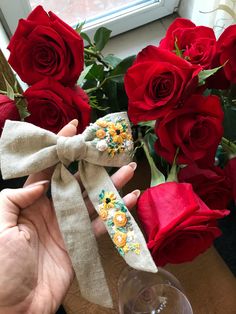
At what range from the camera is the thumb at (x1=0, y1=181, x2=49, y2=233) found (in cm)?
49

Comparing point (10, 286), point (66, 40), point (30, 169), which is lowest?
point (10, 286)

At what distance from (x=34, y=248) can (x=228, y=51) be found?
1.23ft

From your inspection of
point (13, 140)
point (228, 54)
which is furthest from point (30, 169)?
point (228, 54)

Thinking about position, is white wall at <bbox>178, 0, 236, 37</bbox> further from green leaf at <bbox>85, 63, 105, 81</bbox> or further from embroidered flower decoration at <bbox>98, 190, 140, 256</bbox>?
embroidered flower decoration at <bbox>98, 190, 140, 256</bbox>

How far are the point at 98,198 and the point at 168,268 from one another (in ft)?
0.88

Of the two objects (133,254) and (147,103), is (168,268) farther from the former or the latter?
(147,103)

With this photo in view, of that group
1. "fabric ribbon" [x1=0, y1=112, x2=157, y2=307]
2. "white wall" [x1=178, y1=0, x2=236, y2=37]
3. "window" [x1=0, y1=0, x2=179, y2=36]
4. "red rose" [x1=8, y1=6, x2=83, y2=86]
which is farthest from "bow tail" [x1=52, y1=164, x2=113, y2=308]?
"window" [x1=0, y1=0, x2=179, y2=36]

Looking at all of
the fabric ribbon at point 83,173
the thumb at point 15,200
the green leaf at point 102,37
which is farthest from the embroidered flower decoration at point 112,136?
the green leaf at point 102,37

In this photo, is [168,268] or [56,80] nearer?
[56,80]

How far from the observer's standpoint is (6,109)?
47 centimetres

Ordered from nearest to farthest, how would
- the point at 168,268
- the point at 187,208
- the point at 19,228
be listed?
the point at 187,208
the point at 19,228
the point at 168,268

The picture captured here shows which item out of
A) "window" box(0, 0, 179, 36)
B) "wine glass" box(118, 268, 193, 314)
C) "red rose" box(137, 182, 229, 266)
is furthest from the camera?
"window" box(0, 0, 179, 36)

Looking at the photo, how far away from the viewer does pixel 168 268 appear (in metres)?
0.65

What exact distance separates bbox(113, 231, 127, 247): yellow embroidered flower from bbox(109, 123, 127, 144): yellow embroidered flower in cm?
11
